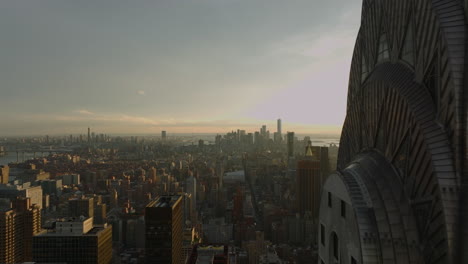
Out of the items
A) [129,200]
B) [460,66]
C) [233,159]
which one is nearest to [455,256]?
[460,66]

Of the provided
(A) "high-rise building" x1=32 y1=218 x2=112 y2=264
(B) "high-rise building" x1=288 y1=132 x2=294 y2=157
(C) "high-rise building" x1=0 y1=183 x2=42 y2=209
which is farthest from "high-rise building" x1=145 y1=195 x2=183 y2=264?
A: (B) "high-rise building" x1=288 y1=132 x2=294 y2=157

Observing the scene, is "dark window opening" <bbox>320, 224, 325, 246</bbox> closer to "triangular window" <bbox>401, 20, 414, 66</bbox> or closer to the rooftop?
"triangular window" <bbox>401, 20, 414, 66</bbox>

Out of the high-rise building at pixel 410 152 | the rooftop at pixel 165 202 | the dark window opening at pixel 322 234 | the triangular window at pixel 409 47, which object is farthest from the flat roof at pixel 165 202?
the triangular window at pixel 409 47

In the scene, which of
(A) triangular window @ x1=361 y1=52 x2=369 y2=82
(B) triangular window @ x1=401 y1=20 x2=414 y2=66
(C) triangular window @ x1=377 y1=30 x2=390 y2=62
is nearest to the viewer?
(B) triangular window @ x1=401 y1=20 x2=414 y2=66

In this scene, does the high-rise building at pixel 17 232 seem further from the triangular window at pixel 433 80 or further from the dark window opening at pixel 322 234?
the triangular window at pixel 433 80

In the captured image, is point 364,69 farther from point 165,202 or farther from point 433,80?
point 165,202

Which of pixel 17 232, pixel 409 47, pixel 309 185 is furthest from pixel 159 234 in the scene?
pixel 309 185

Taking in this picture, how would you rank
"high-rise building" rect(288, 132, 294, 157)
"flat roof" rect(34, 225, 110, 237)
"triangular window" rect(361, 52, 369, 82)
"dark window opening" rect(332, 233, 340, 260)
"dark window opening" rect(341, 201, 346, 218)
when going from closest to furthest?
1. "dark window opening" rect(341, 201, 346, 218)
2. "dark window opening" rect(332, 233, 340, 260)
3. "triangular window" rect(361, 52, 369, 82)
4. "flat roof" rect(34, 225, 110, 237)
5. "high-rise building" rect(288, 132, 294, 157)

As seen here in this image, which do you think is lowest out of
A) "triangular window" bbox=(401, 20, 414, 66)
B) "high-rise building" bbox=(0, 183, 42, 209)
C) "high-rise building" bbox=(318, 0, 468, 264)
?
"high-rise building" bbox=(0, 183, 42, 209)
